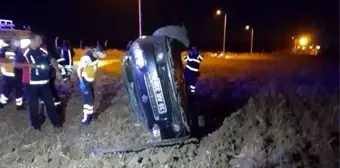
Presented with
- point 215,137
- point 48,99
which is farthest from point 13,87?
point 215,137

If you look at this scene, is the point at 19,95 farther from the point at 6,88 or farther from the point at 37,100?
the point at 37,100

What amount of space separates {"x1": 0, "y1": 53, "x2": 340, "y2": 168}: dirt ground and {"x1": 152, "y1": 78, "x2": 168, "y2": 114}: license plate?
1.94ft

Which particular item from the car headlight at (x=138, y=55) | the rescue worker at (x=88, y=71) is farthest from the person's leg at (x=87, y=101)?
the car headlight at (x=138, y=55)

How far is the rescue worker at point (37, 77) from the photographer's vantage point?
8.16m

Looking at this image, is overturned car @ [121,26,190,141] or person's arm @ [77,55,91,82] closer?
overturned car @ [121,26,190,141]

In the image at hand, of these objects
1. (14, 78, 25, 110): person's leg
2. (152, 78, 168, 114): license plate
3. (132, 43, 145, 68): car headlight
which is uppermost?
(132, 43, 145, 68): car headlight

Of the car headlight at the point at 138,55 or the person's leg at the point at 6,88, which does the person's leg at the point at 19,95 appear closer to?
the person's leg at the point at 6,88

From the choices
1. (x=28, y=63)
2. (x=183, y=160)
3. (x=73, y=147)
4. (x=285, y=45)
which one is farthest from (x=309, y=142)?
(x=285, y=45)

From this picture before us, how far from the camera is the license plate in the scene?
21.8 feet

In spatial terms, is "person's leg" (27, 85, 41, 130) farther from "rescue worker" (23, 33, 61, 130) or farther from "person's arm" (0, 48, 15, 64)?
"person's arm" (0, 48, 15, 64)

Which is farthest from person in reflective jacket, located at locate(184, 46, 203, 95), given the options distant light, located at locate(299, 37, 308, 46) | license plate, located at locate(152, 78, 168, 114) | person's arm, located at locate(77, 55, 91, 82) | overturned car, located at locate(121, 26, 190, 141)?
distant light, located at locate(299, 37, 308, 46)

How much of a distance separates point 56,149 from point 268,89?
627cm

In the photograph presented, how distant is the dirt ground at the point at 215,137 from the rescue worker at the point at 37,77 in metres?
0.37

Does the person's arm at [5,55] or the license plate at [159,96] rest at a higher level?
the person's arm at [5,55]
